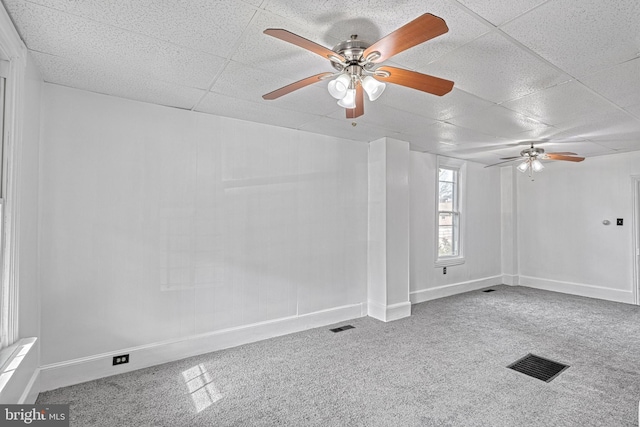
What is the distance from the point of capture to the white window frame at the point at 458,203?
214 inches

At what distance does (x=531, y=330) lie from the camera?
3.90 m

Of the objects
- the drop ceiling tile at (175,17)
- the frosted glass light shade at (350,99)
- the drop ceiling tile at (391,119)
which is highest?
the drop ceiling tile at (175,17)

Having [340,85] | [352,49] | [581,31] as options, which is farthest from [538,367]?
[352,49]

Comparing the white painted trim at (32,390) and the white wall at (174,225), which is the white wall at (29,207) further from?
the white painted trim at (32,390)

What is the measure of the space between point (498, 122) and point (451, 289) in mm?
3121

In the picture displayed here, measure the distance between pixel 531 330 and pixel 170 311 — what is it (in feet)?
13.4

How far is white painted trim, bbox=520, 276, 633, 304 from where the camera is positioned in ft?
17.2

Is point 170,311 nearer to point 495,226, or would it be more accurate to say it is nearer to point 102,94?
point 102,94

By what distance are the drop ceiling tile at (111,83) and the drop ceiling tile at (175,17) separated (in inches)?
27.7

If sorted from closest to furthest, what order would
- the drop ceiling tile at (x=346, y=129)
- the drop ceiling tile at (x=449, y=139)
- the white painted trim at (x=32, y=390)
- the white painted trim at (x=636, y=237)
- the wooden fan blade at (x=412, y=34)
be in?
the wooden fan blade at (x=412, y=34) → the white painted trim at (x=32, y=390) → the drop ceiling tile at (x=346, y=129) → the drop ceiling tile at (x=449, y=139) → the white painted trim at (x=636, y=237)
